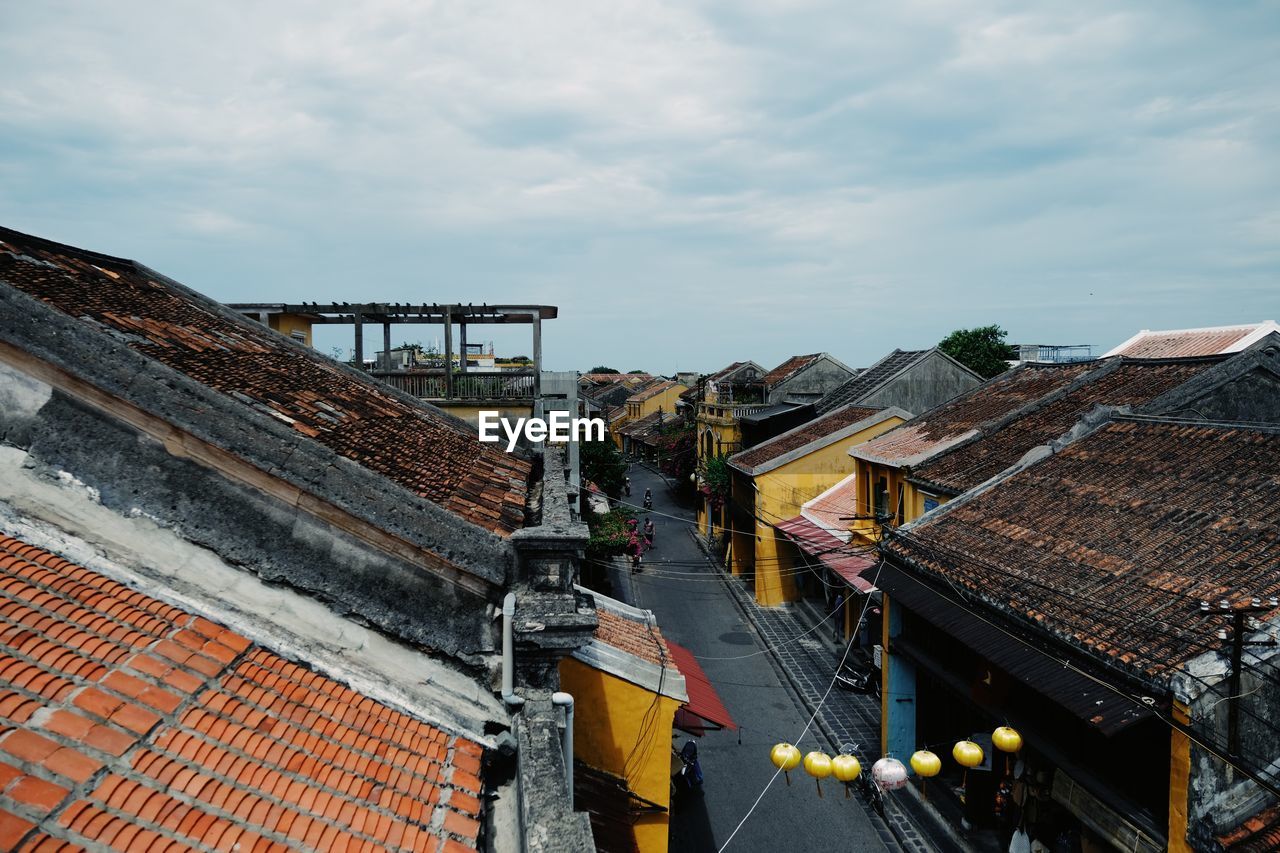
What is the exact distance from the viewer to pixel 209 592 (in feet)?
19.0

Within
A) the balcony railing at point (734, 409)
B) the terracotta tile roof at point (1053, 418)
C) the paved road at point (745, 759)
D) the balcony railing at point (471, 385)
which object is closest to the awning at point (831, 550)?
the terracotta tile roof at point (1053, 418)

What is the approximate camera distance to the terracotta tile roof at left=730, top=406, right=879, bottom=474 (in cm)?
3034

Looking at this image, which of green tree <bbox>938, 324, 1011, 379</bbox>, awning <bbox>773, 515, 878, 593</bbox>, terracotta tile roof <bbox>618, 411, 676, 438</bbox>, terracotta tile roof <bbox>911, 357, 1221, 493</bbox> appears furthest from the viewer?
terracotta tile roof <bbox>618, 411, 676, 438</bbox>

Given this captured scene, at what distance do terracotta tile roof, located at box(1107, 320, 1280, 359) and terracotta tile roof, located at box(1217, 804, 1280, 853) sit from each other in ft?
48.1

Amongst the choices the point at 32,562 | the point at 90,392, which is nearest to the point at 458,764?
the point at 32,562

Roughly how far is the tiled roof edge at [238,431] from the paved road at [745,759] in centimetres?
1005

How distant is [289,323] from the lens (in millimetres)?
21969

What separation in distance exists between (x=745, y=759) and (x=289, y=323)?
16123 mm

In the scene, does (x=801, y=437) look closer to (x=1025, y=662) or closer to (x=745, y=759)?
(x=745, y=759)

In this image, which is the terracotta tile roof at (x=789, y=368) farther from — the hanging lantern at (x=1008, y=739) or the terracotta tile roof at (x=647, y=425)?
the hanging lantern at (x=1008, y=739)

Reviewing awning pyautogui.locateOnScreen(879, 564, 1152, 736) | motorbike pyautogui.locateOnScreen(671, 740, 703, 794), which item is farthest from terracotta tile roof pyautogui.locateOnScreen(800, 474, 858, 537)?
awning pyautogui.locateOnScreen(879, 564, 1152, 736)

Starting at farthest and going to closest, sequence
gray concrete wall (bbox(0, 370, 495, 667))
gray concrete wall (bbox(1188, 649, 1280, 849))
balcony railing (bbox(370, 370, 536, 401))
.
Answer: balcony railing (bbox(370, 370, 536, 401)) → gray concrete wall (bbox(1188, 649, 1280, 849)) → gray concrete wall (bbox(0, 370, 495, 667))

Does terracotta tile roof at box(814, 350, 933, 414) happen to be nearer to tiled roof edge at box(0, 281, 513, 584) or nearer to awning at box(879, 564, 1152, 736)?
awning at box(879, 564, 1152, 736)

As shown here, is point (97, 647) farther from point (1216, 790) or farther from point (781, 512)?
point (781, 512)
